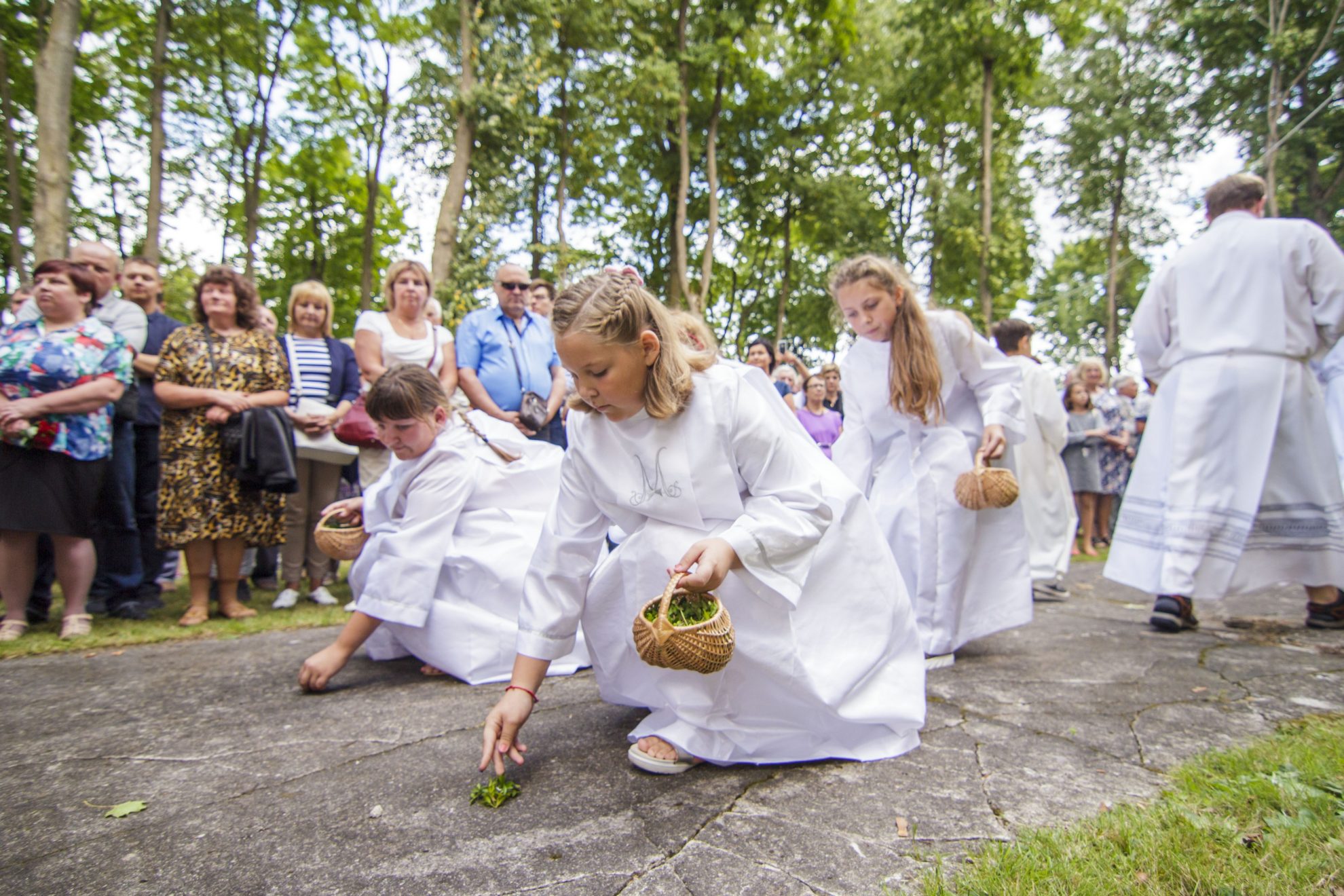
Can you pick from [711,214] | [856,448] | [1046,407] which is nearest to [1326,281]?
[1046,407]

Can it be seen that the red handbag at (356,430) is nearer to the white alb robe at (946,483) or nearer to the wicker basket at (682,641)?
the white alb robe at (946,483)

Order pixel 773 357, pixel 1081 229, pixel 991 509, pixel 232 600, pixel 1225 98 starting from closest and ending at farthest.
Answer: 1. pixel 991 509
2. pixel 232 600
3. pixel 773 357
4. pixel 1225 98
5. pixel 1081 229

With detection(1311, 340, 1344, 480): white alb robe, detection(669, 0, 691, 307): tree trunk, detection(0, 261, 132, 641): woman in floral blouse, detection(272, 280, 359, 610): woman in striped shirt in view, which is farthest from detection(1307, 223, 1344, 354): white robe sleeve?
detection(669, 0, 691, 307): tree trunk

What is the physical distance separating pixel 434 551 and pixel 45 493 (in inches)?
87.6

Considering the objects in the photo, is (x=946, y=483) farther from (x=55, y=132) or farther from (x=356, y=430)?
(x=55, y=132)

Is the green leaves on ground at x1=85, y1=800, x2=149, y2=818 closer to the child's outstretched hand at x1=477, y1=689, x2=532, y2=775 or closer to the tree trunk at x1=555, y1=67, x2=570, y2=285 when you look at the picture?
the child's outstretched hand at x1=477, y1=689, x2=532, y2=775

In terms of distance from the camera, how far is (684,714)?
2355 millimetres

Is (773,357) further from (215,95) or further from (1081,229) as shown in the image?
(1081,229)

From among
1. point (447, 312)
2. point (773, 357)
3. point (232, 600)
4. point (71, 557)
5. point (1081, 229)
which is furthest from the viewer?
point (1081, 229)

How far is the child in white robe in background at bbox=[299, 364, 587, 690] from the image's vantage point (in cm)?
320

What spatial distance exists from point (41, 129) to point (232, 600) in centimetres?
559

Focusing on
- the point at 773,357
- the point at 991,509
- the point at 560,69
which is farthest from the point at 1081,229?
the point at 991,509

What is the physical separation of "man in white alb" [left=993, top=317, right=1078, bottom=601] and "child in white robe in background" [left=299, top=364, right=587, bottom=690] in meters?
4.06

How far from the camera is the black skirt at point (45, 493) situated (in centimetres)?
395
